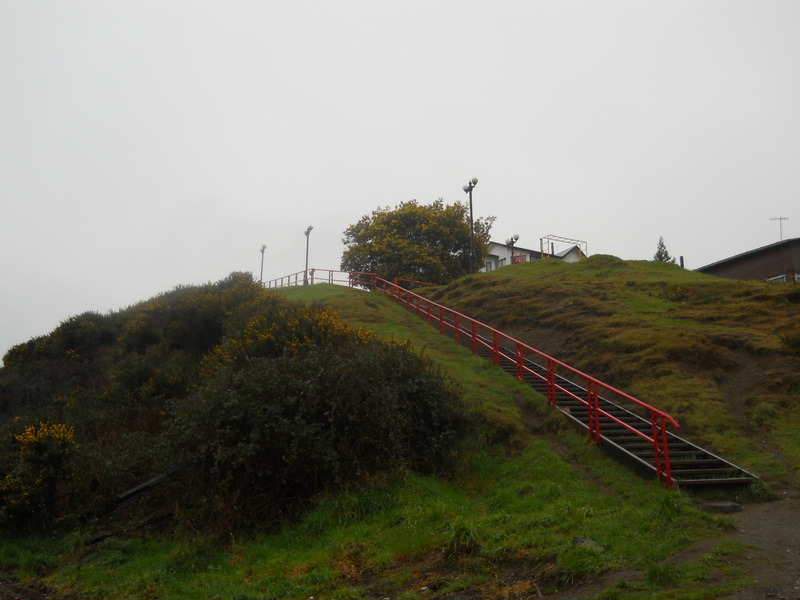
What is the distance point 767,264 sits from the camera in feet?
101

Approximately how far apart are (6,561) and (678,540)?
9.41 m

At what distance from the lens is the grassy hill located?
7.00 metres

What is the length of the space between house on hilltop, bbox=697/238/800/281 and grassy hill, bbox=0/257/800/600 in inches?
545

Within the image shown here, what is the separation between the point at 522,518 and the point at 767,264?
89.0 feet

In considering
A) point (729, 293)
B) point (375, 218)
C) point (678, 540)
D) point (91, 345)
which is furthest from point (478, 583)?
point (375, 218)

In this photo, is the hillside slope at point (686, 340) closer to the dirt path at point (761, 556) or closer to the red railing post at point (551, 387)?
the dirt path at point (761, 556)

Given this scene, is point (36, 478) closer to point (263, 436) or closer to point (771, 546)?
point (263, 436)

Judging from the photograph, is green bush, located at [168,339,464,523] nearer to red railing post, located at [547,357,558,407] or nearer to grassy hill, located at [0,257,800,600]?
grassy hill, located at [0,257,800,600]

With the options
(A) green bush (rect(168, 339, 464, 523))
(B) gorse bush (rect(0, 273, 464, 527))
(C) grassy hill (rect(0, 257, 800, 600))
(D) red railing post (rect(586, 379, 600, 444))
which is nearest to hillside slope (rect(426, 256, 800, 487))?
(C) grassy hill (rect(0, 257, 800, 600))

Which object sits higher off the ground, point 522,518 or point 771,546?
point 771,546

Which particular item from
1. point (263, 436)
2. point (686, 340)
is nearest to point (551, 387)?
point (686, 340)

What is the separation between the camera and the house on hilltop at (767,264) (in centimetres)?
2920

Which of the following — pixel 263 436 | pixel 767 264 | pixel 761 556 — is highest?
pixel 767 264

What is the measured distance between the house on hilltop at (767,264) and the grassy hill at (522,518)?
13.9m
